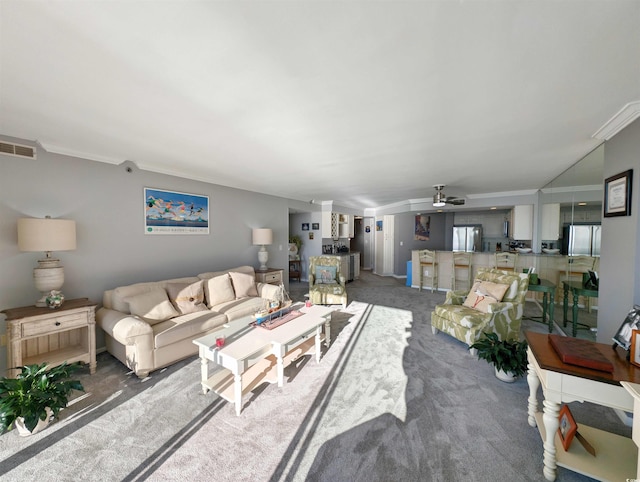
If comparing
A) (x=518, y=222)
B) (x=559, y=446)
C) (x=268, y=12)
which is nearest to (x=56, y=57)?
(x=268, y=12)

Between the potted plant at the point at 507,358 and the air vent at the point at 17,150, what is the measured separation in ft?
16.0

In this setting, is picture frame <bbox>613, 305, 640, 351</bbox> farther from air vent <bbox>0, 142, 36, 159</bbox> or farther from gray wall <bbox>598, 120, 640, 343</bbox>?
air vent <bbox>0, 142, 36, 159</bbox>

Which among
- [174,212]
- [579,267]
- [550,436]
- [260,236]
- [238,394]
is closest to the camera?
[550,436]

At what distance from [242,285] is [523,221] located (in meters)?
6.08

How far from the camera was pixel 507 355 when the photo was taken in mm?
2299

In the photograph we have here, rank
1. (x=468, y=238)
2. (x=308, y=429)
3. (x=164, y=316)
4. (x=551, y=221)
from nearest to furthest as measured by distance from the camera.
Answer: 1. (x=308, y=429)
2. (x=164, y=316)
3. (x=551, y=221)
4. (x=468, y=238)

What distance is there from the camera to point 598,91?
164 centimetres

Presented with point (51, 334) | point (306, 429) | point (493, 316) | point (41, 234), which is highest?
point (41, 234)

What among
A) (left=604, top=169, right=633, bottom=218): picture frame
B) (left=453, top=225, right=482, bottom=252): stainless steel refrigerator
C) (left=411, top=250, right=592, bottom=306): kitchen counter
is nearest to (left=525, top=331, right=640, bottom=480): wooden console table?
(left=604, top=169, right=633, bottom=218): picture frame

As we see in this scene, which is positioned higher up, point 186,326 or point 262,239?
point 262,239

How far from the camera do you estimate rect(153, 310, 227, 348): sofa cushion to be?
2.51m

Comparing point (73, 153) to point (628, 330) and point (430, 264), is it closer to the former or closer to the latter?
point (628, 330)

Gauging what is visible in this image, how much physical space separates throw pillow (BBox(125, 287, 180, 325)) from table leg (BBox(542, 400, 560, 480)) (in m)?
3.37

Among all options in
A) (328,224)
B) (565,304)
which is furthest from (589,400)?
(328,224)
